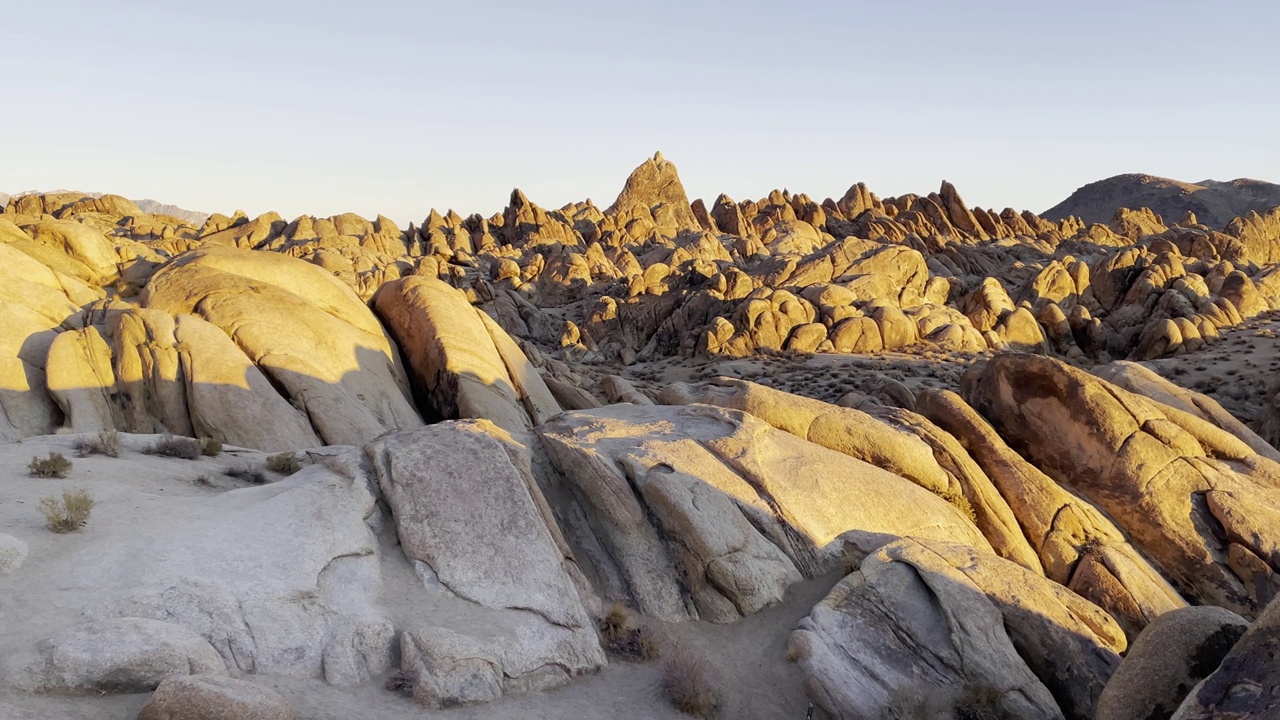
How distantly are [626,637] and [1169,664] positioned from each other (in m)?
6.97

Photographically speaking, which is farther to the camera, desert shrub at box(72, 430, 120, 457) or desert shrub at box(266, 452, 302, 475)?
desert shrub at box(266, 452, 302, 475)

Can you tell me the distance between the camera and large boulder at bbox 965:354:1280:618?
1559 cm

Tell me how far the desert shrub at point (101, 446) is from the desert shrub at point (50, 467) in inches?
54.3

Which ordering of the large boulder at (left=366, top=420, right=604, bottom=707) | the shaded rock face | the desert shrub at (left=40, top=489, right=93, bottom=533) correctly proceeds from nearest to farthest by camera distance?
the shaded rock face, the large boulder at (left=366, top=420, right=604, bottom=707), the desert shrub at (left=40, top=489, right=93, bottom=533)

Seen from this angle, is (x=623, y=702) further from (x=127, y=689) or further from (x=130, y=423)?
(x=130, y=423)

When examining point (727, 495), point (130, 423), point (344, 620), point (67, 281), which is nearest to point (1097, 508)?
point (727, 495)

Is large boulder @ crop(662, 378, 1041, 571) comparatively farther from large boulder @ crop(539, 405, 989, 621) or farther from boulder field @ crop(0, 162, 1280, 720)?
large boulder @ crop(539, 405, 989, 621)

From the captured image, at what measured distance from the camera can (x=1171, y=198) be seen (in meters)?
Result: 170

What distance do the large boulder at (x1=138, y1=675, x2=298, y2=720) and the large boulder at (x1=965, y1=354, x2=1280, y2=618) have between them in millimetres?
16070

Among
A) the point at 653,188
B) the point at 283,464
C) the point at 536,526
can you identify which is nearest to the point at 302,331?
the point at 283,464

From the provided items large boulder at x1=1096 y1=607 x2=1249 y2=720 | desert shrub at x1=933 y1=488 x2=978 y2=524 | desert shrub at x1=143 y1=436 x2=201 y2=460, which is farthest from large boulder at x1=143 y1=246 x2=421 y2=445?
large boulder at x1=1096 y1=607 x2=1249 y2=720

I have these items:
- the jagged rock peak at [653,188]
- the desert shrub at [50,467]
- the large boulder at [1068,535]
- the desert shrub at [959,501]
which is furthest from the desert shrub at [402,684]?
the jagged rock peak at [653,188]

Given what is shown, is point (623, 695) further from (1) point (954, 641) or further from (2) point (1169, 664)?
(2) point (1169, 664)

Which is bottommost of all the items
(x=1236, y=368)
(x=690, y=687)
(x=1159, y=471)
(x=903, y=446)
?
(x=690, y=687)
